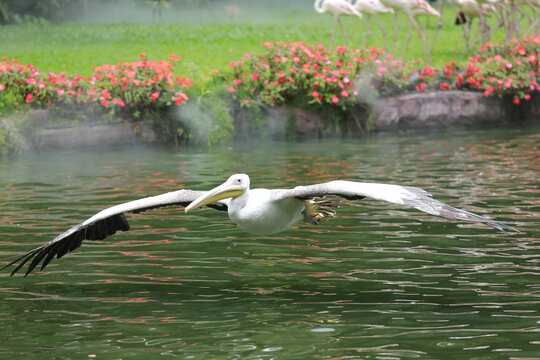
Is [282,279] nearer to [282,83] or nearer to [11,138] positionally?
[11,138]

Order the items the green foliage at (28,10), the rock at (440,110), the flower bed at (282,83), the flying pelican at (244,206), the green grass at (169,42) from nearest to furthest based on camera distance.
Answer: the flying pelican at (244,206)
the flower bed at (282,83)
the rock at (440,110)
the green grass at (169,42)
the green foliage at (28,10)

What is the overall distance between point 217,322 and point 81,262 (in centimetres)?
216

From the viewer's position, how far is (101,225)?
22.6ft

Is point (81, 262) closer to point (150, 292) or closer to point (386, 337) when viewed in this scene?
point (150, 292)

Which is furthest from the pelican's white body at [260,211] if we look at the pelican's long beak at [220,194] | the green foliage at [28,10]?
the green foliage at [28,10]

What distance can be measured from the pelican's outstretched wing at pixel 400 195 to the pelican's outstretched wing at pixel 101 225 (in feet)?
3.38

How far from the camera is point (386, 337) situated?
16.5ft

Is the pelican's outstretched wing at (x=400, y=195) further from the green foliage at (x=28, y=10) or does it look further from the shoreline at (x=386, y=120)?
the green foliage at (x=28, y=10)

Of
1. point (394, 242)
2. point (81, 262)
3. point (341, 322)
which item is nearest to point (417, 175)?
point (394, 242)

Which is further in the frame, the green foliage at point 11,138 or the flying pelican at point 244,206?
the green foliage at point 11,138

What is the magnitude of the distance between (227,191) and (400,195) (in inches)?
54.5

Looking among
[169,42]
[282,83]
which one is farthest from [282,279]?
[169,42]

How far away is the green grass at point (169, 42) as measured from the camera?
19875 mm

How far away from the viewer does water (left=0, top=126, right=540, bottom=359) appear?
5.04m
